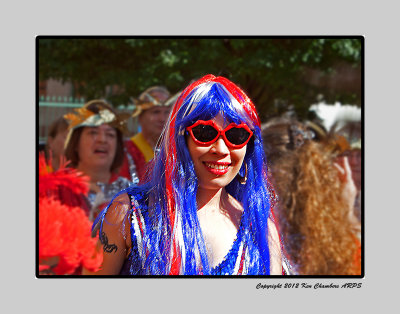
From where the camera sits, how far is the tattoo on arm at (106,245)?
246 centimetres

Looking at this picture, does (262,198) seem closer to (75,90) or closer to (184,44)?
(184,44)

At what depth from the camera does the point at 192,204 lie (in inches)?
98.8

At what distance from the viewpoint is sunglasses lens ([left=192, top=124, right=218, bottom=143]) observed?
2438 mm

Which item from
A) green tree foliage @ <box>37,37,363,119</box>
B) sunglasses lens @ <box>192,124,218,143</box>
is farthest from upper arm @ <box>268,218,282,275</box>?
green tree foliage @ <box>37,37,363,119</box>

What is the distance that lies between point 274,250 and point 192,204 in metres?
0.48

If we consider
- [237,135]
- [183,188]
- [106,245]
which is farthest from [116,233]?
[237,135]

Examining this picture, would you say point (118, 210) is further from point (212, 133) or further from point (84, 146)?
point (84, 146)

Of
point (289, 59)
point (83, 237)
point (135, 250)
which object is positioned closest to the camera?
point (135, 250)

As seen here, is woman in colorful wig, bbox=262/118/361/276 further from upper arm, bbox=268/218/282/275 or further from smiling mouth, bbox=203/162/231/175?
smiling mouth, bbox=203/162/231/175

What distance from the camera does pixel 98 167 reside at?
19.6 ft

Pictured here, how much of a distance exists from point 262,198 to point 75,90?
3.82m

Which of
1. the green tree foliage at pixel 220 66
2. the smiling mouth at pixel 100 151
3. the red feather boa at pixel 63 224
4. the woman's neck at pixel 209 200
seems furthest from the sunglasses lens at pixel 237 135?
the smiling mouth at pixel 100 151

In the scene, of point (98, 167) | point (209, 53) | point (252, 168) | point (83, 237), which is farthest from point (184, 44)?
point (252, 168)

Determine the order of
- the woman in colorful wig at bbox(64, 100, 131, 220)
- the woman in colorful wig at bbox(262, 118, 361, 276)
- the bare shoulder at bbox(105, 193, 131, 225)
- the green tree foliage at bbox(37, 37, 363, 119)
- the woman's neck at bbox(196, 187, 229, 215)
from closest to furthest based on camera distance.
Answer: the bare shoulder at bbox(105, 193, 131, 225) → the woman's neck at bbox(196, 187, 229, 215) → the woman in colorful wig at bbox(262, 118, 361, 276) → the green tree foliage at bbox(37, 37, 363, 119) → the woman in colorful wig at bbox(64, 100, 131, 220)
